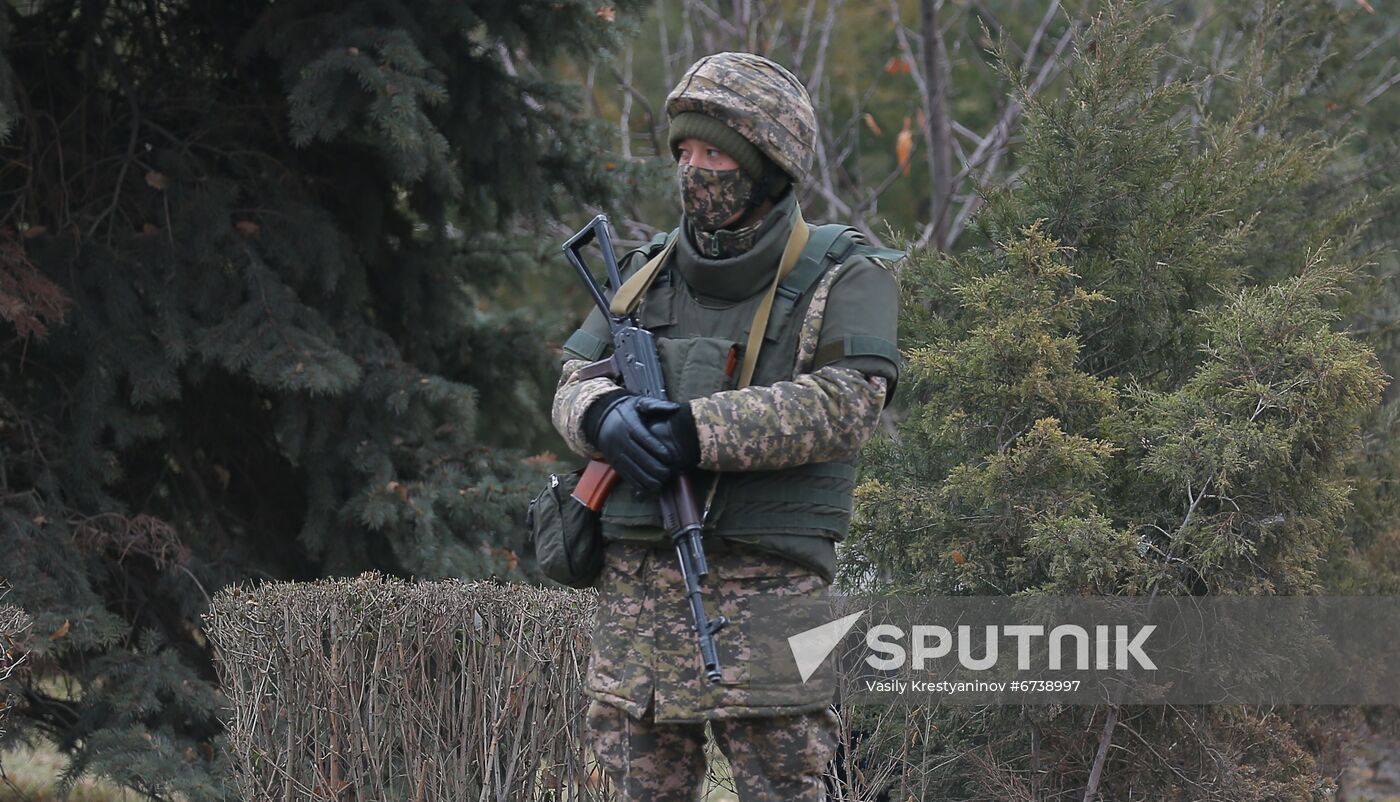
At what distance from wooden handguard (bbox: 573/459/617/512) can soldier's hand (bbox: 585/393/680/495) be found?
18 centimetres

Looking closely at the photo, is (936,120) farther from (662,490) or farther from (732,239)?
(662,490)

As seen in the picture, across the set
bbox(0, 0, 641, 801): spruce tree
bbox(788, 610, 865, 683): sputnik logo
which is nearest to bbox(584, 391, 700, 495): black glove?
bbox(788, 610, 865, 683): sputnik logo

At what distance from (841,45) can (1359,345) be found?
51.9 feet

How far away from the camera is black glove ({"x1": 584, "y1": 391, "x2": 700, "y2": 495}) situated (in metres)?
3.03

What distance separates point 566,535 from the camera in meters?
3.34

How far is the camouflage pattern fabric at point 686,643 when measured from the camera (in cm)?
314

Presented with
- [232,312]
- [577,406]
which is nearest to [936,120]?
[232,312]

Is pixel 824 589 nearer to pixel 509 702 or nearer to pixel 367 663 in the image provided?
pixel 509 702

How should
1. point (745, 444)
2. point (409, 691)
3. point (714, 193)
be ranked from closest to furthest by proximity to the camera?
1. point (745, 444)
2. point (714, 193)
3. point (409, 691)

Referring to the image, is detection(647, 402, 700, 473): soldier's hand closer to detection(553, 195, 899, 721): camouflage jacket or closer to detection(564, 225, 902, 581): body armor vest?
detection(553, 195, 899, 721): camouflage jacket

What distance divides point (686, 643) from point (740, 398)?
559mm

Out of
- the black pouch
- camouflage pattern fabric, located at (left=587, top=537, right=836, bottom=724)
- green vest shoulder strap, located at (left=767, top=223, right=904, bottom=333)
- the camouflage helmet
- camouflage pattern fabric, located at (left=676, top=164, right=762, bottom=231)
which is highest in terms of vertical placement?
the camouflage helmet

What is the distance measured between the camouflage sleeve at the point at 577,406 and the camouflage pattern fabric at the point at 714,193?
42 cm

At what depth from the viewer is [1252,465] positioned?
4.18 metres
